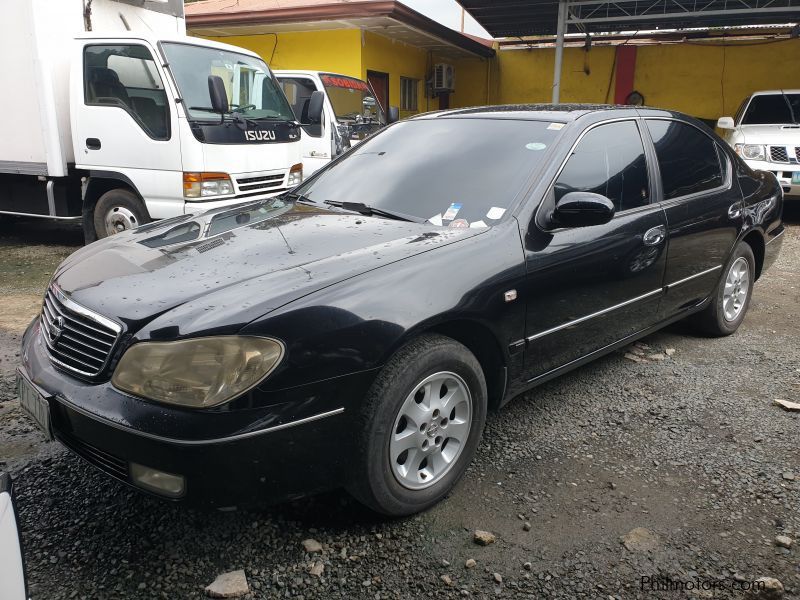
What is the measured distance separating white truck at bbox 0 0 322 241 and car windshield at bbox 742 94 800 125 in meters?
7.47

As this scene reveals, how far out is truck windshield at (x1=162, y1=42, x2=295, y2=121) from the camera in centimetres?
617

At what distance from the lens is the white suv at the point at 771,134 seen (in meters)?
8.58

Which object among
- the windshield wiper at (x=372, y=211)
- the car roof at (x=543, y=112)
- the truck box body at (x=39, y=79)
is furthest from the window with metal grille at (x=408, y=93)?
the windshield wiper at (x=372, y=211)

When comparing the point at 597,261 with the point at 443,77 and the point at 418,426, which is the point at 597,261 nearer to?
the point at 418,426

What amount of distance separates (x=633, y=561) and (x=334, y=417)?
3.84 ft

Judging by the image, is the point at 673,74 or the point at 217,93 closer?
the point at 217,93

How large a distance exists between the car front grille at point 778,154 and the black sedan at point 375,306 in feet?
19.1

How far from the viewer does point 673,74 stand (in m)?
15.8

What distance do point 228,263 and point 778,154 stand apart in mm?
8671

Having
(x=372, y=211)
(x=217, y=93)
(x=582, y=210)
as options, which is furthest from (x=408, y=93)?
(x=582, y=210)

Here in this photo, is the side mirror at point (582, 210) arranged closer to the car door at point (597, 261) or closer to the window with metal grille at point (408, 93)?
the car door at point (597, 261)

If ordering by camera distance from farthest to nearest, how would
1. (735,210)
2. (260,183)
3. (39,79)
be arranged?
(260,183)
(39,79)
(735,210)

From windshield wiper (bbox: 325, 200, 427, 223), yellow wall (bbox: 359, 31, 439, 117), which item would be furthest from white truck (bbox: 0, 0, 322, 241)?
yellow wall (bbox: 359, 31, 439, 117)

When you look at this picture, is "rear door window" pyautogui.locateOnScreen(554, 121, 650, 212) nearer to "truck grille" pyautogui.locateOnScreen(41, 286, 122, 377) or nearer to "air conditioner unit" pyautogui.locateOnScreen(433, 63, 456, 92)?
"truck grille" pyautogui.locateOnScreen(41, 286, 122, 377)
